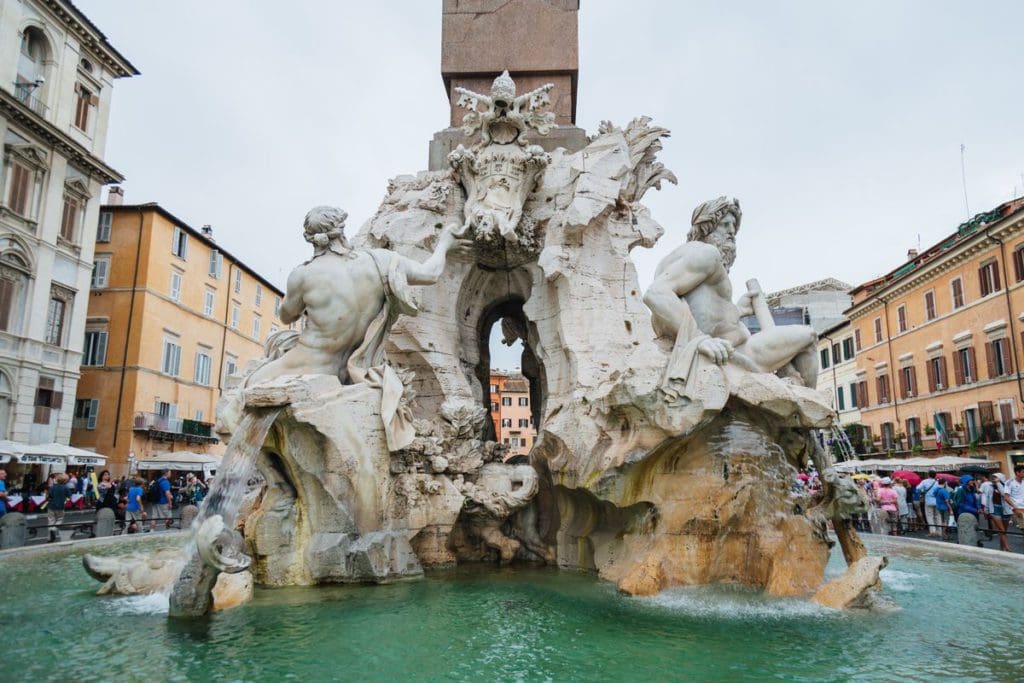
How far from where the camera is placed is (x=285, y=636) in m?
4.65

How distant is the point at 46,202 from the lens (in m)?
23.5

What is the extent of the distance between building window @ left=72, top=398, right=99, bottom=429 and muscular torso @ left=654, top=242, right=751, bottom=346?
27390 mm

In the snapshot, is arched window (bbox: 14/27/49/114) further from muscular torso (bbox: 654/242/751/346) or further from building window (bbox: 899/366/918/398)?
building window (bbox: 899/366/918/398)

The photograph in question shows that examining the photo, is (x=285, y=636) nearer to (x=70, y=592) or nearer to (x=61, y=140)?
(x=70, y=592)

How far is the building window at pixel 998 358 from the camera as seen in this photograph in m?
26.6

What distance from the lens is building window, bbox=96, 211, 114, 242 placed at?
29.3 meters

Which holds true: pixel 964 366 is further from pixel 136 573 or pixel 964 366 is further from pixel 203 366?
pixel 203 366

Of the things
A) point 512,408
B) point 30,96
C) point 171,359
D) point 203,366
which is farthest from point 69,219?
point 512,408

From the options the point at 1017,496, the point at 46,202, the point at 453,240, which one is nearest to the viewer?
the point at 453,240

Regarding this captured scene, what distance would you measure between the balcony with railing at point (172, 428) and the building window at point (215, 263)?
6.77 metres

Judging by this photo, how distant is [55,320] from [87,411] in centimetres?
530

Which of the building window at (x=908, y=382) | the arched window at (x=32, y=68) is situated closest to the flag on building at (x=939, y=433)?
the building window at (x=908, y=382)

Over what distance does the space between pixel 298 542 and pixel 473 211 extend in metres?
3.89

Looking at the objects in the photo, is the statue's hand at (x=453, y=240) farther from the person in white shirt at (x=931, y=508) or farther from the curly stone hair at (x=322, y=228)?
the person in white shirt at (x=931, y=508)
